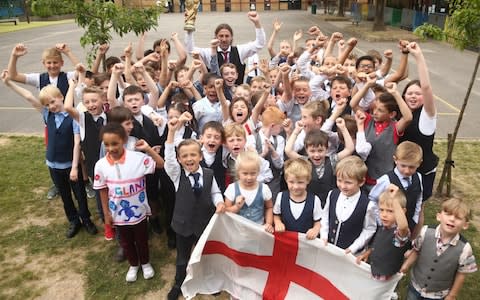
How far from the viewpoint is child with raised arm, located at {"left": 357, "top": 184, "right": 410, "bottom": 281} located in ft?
8.71

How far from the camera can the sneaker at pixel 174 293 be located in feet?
11.7

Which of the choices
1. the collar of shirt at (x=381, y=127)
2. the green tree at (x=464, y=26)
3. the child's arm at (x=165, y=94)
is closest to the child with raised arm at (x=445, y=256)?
the collar of shirt at (x=381, y=127)

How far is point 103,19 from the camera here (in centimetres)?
531

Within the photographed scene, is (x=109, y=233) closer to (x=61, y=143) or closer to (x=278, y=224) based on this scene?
(x=61, y=143)

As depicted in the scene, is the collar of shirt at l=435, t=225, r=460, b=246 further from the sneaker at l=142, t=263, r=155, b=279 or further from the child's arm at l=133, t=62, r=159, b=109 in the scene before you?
the child's arm at l=133, t=62, r=159, b=109

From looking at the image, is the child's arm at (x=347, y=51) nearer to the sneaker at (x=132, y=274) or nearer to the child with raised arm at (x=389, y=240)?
the child with raised arm at (x=389, y=240)

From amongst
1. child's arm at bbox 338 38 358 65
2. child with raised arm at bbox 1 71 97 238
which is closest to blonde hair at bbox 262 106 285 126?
child's arm at bbox 338 38 358 65

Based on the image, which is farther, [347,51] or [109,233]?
[347,51]

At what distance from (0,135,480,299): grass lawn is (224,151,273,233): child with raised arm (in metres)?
1.22

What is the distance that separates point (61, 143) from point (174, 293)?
2042 millimetres

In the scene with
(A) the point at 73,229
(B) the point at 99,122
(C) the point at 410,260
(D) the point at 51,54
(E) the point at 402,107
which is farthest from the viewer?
(D) the point at 51,54

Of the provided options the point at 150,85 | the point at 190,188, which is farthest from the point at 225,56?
the point at 190,188

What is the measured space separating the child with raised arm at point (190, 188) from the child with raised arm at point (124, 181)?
35cm

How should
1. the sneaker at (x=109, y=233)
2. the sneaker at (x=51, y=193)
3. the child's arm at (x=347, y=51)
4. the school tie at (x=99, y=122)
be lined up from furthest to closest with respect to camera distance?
the sneaker at (x=51, y=193) < the child's arm at (x=347, y=51) < the sneaker at (x=109, y=233) < the school tie at (x=99, y=122)
